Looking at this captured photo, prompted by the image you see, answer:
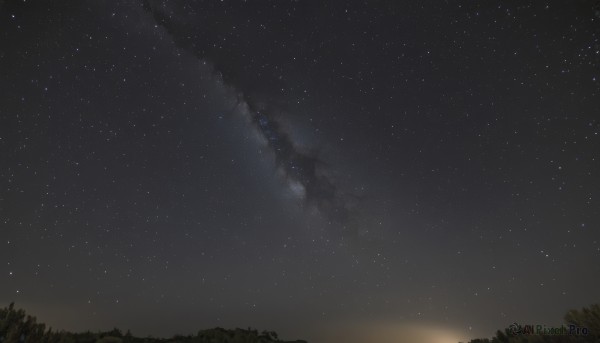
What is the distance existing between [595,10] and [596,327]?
45.2 ft

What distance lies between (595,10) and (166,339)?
19.9m

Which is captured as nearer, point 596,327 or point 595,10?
point 596,327

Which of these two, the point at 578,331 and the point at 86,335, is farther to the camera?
the point at 86,335

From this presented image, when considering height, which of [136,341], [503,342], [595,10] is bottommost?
[136,341]

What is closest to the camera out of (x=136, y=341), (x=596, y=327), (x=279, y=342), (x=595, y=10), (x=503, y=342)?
(x=596, y=327)

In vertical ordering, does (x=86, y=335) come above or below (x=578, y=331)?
below

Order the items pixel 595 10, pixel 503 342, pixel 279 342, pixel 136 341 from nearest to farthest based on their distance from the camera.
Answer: pixel 503 342
pixel 136 341
pixel 279 342
pixel 595 10

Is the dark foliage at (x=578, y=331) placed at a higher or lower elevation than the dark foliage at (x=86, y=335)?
higher

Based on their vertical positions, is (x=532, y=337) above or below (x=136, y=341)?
above

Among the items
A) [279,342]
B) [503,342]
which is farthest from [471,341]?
[279,342]

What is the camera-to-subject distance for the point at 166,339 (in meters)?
8.45

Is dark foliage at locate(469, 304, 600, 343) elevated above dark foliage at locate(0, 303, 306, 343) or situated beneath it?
elevated above

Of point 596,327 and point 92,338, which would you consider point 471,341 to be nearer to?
point 596,327

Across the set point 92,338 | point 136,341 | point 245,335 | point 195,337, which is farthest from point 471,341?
point 92,338
